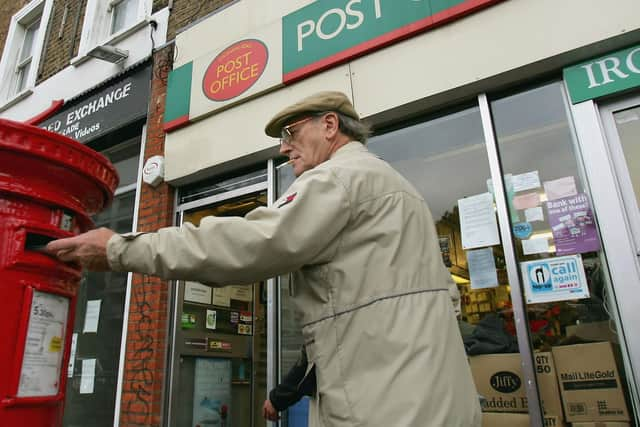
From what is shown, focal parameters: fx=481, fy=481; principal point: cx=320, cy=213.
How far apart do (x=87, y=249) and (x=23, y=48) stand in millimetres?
9011

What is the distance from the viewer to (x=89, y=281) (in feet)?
18.2

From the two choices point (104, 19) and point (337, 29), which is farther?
point (104, 19)

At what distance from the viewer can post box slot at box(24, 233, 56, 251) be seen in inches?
67.7

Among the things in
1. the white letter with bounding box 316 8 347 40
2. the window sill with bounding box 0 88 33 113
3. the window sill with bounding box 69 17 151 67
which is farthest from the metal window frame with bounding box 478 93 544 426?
the window sill with bounding box 0 88 33 113

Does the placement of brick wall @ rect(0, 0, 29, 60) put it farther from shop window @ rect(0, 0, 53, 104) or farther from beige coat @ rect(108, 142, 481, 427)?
beige coat @ rect(108, 142, 481, 427)

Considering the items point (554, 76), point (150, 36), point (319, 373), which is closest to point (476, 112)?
point (554, 76)

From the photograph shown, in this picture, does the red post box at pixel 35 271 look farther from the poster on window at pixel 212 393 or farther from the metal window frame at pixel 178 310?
the poster on window at pixel 212 393

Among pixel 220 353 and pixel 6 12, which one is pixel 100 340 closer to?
pixel 220 353

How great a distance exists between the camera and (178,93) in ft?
16.1

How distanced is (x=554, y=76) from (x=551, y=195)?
32.6 inches

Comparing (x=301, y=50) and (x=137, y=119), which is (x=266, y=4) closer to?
(x=301, y=50)

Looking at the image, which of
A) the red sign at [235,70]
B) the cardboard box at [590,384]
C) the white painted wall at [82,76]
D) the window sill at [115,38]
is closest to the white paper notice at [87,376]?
the red sign at [235,70]

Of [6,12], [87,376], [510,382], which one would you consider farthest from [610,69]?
[6,12]

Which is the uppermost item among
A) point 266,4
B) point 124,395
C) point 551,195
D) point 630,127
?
point 266,4
